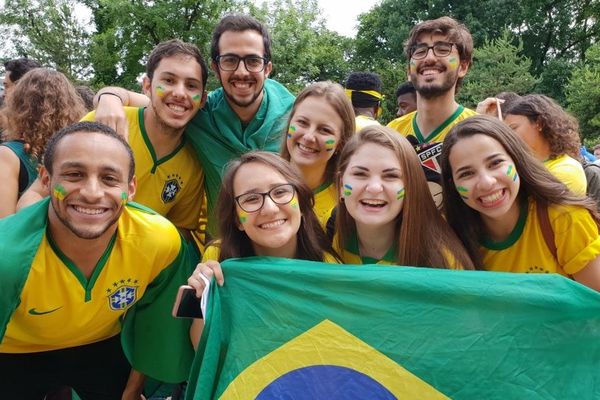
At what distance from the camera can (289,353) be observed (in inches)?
93.1

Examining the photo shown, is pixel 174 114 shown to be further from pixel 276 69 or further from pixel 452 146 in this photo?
pixel 276 69

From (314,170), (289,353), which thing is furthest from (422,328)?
(314,170)

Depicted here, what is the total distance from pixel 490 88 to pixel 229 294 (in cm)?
2440

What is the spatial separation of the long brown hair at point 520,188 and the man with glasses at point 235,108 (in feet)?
4.40

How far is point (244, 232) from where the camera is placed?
118 inches

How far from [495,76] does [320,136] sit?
23.7m

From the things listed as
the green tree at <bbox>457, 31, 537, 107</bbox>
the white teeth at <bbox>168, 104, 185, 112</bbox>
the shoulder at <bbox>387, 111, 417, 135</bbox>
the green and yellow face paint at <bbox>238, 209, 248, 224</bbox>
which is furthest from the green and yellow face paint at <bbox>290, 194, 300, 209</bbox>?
the green tree at <bbox>457, 31, 537, 107</bbox>

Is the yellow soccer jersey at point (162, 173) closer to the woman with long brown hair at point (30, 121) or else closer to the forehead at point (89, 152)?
the woman with long brown hair at point (30, 121)

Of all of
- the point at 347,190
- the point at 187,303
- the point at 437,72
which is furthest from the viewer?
the point at 437,72

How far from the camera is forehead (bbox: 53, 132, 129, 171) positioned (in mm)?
2789

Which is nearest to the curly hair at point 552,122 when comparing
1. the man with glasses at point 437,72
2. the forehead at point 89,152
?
the man with glasses at point 437,72

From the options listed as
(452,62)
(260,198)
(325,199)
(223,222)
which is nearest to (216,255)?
(223,222)

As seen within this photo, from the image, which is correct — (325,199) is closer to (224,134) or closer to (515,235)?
(224,134)

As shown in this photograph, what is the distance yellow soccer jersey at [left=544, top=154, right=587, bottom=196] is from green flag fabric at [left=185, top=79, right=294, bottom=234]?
1.87m
